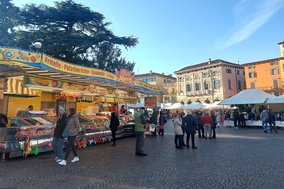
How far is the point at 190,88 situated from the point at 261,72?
675 inches

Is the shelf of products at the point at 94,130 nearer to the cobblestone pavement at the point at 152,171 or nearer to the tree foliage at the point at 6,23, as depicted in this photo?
the cobblestone pavement at the point at 152,171

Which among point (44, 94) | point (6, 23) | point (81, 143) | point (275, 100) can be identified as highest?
point (6, 23)

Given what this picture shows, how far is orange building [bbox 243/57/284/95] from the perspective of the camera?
45.7 meters

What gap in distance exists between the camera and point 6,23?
26031 mm

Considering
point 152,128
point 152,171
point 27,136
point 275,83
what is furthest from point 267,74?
point 27,136

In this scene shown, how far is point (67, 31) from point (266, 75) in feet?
148

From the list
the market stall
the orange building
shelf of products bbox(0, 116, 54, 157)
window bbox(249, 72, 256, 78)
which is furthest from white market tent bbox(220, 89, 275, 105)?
window bbox(249, 72, 256, 78)

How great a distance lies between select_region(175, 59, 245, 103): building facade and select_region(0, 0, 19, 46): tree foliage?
4053 centimetres

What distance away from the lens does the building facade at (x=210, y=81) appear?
4984cm

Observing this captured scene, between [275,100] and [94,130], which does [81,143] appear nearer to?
[94,130]

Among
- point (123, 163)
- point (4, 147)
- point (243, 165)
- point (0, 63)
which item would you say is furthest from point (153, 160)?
point (0, 63)

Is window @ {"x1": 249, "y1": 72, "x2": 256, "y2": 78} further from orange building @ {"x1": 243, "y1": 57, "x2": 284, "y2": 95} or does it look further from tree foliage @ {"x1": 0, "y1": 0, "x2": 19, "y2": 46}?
tree foliage @ {"x1": 0, "y1": 0, "x2": 19, "y2": 46}

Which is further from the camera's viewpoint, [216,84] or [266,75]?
[216,84]

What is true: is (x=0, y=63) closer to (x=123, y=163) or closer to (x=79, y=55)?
(x=123, y=163)
